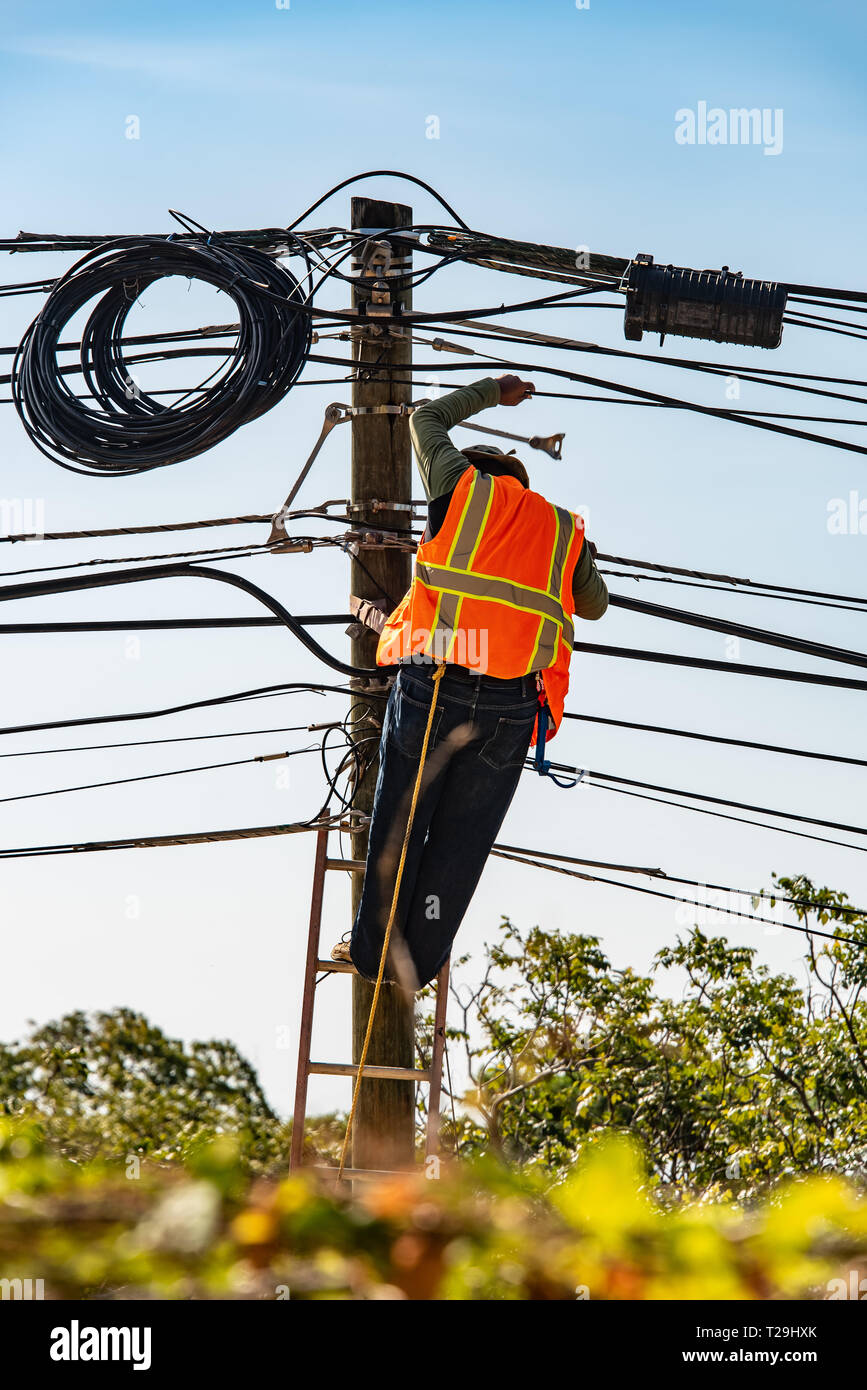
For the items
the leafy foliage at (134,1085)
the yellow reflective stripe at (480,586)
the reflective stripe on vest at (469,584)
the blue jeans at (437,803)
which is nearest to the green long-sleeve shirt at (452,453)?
the reflective stripe on vest at (469,584)

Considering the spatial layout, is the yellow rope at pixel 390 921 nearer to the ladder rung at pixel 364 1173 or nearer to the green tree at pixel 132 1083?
the ladder rung at pixel 364 1173

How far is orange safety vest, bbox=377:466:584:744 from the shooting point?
5.66 meters

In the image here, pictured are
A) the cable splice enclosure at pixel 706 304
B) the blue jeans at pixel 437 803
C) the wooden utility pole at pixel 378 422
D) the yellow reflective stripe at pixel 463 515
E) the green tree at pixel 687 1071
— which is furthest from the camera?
the green tree at pixel 687 1071

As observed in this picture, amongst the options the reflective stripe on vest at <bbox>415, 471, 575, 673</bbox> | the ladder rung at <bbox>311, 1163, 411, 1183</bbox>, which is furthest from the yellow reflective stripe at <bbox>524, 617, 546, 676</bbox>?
the ladder rung at <bbox>311, 1163, 411, 1183</bbox>

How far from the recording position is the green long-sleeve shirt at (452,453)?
5719 millimetres

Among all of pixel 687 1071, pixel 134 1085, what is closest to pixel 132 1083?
pixel 134 1085

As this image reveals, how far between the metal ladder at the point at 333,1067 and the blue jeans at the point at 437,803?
0.81 ft

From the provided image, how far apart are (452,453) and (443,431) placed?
156mm

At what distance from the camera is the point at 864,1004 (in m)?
14.9

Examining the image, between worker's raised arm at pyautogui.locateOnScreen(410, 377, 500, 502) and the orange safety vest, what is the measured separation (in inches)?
3.2

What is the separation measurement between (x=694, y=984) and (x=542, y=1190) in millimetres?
14519

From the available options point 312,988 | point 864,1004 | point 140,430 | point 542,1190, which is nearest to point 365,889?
point 312,988

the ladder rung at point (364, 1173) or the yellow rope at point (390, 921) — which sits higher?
the yellow rope at point (390, 921)
